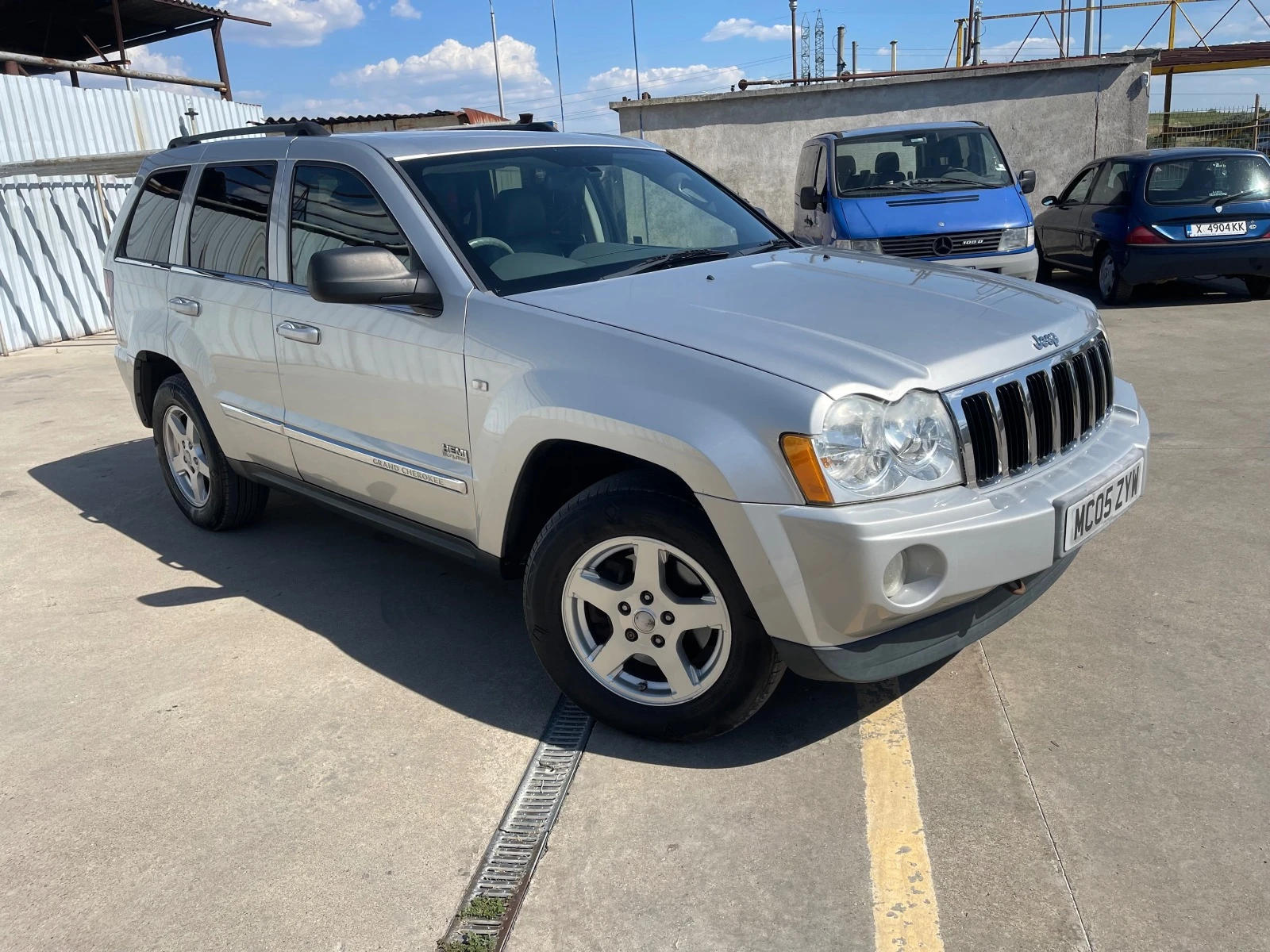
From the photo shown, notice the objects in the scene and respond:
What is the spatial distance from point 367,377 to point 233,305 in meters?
1.07

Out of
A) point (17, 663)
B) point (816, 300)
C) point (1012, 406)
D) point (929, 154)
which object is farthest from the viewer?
point (929, 154)

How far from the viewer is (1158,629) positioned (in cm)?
363

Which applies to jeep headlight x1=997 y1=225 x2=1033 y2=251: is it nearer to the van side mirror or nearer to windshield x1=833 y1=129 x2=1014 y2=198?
windshield x1=833 y1=129 x2=1014 y2=198

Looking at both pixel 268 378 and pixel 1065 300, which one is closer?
pixel 1065 300

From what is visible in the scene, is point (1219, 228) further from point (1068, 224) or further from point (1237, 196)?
point (1068, 224)

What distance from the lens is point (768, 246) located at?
13.5 ft

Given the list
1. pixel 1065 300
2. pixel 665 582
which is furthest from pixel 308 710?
pixel 1065 300

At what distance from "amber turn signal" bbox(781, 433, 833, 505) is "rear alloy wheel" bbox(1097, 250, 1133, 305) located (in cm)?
915

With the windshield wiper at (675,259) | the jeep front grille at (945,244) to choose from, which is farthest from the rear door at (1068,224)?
the windshield wiper at (675,259)

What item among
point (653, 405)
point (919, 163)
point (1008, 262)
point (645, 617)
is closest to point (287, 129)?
point (653, 405)

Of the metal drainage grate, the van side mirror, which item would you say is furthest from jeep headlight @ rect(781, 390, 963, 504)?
A: the van side mirror

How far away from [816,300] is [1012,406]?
0.67 m

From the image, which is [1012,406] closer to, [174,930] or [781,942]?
[781,942]

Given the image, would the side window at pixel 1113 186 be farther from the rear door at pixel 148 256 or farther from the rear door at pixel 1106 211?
the rear door at pixel 148 256
